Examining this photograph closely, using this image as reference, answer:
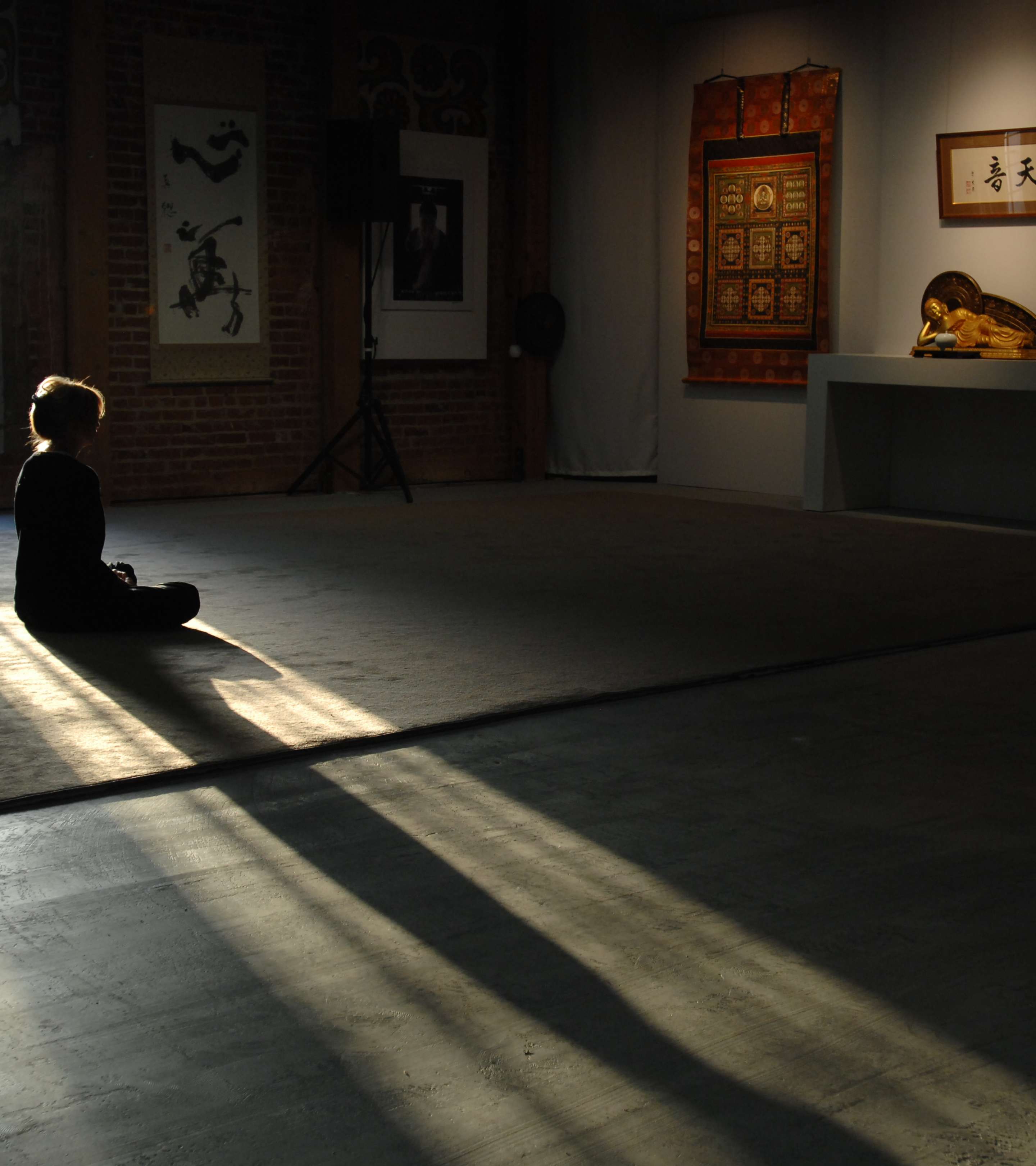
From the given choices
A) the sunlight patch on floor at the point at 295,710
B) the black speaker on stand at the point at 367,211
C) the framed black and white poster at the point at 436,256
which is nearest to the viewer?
the sunlight patch on floor at the point at 295,710

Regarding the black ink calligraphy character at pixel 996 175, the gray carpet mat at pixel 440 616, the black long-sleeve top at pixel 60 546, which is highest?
the black ink calligraphy character at pixel 996 175

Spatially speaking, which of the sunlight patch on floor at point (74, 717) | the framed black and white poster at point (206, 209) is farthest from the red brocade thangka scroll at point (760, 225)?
the sunlight patch on floor at point (74, 717)

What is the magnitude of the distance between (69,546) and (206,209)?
433cm

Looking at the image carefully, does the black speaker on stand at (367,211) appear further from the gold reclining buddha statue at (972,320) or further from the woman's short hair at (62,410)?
the woman's short hair at (62,410)

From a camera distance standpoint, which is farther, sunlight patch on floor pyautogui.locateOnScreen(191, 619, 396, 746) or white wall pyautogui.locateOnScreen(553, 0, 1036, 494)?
white wall pyautogui.locateOnScreen(553, 0, 1036, 494)

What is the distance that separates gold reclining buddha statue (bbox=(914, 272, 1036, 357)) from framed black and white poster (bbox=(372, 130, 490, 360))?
9.23ft

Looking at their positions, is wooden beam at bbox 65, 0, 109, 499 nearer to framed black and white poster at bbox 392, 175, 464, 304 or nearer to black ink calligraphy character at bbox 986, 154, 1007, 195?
framed black and white poster at bbox 392, 175, 464, 304

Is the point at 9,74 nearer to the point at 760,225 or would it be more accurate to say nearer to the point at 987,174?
the point at 760,225

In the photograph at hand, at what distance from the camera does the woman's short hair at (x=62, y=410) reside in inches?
180

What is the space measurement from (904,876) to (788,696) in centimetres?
139

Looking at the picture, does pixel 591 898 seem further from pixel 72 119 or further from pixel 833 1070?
pixel 72 119

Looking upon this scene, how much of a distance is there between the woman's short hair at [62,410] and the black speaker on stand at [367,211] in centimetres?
382

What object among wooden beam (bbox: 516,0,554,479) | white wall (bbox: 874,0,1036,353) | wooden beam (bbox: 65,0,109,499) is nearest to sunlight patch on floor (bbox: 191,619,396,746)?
wooden beam (bbox: 65,0,109,499)

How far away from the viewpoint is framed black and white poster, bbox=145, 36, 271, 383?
8.23m
